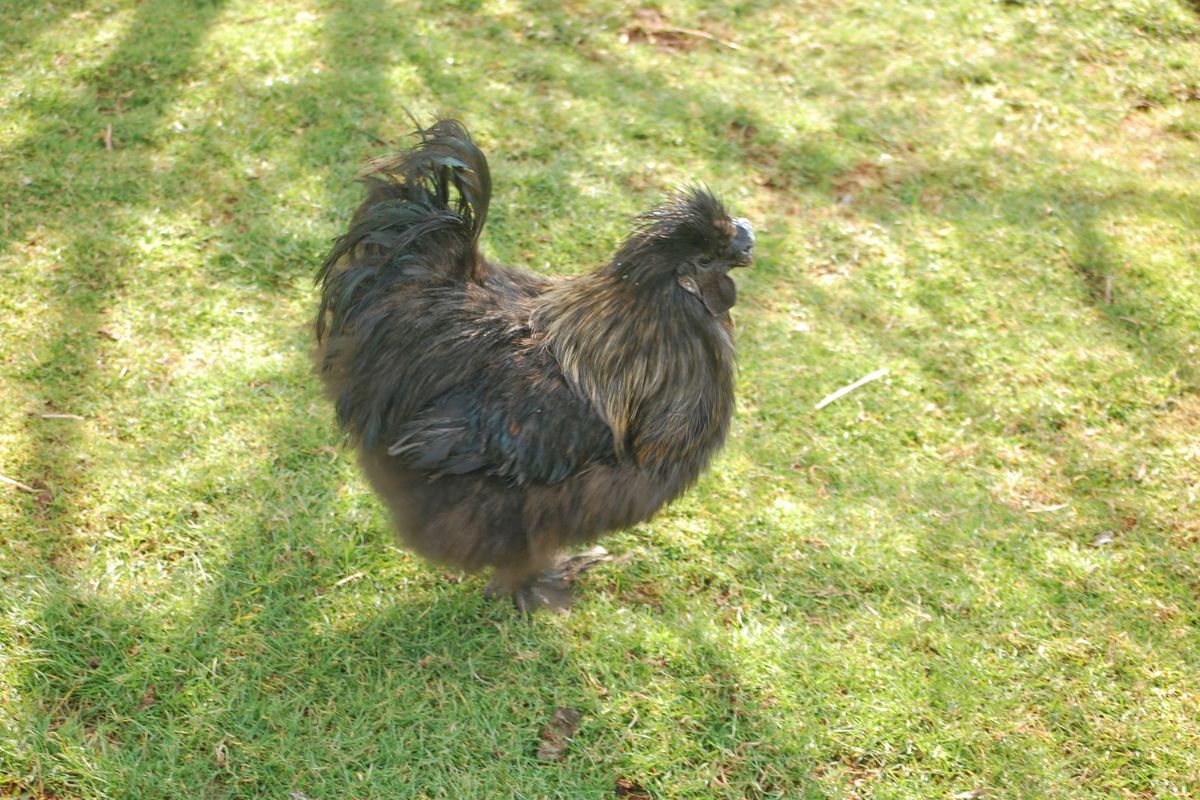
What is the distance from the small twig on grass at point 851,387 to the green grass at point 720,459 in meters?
0.05

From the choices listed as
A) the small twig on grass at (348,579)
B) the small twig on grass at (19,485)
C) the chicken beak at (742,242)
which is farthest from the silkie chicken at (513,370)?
the small twig on grass at (19,485)

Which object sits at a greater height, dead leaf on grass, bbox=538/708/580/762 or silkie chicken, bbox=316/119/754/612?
silkie chicken, bbox=316/119/754/612

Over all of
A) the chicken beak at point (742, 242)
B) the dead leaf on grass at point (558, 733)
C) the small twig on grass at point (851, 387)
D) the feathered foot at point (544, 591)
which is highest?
the chicken beak at point (742, 242)

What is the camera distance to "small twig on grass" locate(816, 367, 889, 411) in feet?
15.0

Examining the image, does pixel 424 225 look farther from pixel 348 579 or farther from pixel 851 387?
pixel 851 387

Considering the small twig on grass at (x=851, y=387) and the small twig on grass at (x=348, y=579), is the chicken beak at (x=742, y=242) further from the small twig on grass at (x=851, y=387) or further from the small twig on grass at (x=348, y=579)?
the small twig on grass at (x=348, y=579)

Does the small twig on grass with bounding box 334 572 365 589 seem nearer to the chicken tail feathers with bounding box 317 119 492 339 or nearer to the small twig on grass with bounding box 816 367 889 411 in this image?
the chicken tail feathers with bounding box 317 119 492 339

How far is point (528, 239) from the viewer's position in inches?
202

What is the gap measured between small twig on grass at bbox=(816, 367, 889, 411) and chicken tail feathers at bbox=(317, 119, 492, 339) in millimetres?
2047

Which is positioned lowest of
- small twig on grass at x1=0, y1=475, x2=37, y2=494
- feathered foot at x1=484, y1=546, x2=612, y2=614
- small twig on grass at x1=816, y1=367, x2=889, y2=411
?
feathered foot at x1=484, y1=546, x2=612, y2=614

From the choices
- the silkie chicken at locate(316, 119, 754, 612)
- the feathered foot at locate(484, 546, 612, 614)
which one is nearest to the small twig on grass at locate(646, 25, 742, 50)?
the silkie chicken at locate(316, 119, 754, 612)

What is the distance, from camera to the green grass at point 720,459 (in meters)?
3.33

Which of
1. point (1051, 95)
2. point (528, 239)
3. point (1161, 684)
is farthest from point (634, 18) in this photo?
point (1161, 684)

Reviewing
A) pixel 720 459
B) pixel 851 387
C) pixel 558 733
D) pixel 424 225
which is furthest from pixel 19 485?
pixel 851 387
